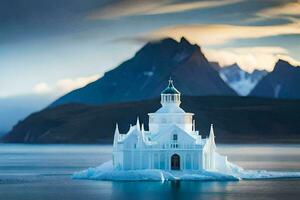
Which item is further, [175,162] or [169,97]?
[169,97]

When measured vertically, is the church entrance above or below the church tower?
below

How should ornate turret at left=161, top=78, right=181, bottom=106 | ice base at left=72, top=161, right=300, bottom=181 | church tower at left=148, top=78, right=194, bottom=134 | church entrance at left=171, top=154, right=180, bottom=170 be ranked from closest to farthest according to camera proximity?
1. ice base at left=72, top=161, right=300, bottom=181
2. church entrance at left=171, top=154, right=180, bottom=170
3. church tower at left=148, top=78, right=194, bottom=134
4. ornate turret at left=161, top=78, right=181, bottom=106

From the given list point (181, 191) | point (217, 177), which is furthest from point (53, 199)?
point (217, 177)

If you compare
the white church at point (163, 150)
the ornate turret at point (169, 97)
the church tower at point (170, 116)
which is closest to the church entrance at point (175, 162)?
the white church at point (163, 150)

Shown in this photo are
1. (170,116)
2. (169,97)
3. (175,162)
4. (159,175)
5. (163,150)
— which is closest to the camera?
(159,175)

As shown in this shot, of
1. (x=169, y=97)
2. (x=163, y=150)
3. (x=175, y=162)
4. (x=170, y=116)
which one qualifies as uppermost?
(x=169, y=97)

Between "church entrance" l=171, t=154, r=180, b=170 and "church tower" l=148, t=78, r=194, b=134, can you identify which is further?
"church tower" l=148, t=78, r=194, b=134

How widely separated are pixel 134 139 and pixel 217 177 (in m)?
8.76

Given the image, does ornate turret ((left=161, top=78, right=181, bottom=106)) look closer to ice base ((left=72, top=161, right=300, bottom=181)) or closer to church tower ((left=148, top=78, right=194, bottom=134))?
church tower ((left=148, top=78, right=194, bottom=134))

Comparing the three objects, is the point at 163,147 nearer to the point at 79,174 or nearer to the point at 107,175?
the point at 107,175

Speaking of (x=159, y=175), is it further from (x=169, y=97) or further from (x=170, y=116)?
(x=169, y=97)

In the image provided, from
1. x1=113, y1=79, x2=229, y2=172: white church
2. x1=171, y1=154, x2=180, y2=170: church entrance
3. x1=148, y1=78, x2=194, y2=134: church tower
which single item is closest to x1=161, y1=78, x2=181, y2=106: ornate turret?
x1=148, y1=78, x2=194, y2=134: church tower

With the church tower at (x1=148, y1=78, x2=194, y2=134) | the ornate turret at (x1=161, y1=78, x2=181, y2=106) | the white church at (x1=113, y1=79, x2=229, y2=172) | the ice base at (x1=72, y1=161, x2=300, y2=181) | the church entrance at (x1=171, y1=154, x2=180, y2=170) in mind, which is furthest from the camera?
the ornate turret at (x1=161, y1=78, x2=181, y2=106)

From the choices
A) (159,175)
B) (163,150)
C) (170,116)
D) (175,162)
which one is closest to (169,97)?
(170,116)
